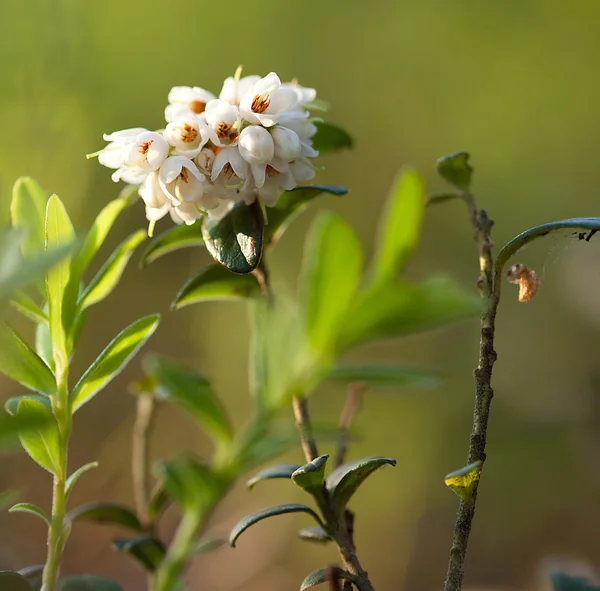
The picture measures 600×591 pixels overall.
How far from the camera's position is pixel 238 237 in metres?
0.59

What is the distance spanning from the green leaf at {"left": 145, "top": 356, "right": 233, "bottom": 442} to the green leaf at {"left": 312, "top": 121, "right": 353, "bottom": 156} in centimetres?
27

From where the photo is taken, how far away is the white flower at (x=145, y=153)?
0.57 m

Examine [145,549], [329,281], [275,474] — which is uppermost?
[329,281]

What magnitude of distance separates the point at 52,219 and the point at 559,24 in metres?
2.49

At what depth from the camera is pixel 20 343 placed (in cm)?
49

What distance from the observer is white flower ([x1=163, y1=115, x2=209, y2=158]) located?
0.58 m

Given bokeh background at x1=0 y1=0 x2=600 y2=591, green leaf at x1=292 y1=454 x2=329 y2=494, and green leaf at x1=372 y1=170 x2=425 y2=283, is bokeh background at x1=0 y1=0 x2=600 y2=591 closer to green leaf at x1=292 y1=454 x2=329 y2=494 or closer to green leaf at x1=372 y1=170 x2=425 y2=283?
green leaf at x1=372 y1=170 x2=425 y2=283

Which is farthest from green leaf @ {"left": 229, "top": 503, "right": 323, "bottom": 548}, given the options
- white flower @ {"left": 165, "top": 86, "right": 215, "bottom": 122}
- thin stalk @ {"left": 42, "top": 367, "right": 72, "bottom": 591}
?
white flower @ {"left": 165, "top": 86, "right": 215, "bottom": 122}

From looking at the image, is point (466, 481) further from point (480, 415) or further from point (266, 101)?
point (266, 101)

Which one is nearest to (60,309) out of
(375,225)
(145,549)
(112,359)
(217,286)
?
(112,359)

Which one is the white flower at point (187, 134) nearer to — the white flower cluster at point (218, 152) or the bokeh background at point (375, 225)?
the white flower cluster at point (218, 152)

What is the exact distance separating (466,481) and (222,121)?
342 mm

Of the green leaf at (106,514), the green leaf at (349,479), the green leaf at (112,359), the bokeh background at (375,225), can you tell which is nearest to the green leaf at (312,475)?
the green leaf at (349,479)

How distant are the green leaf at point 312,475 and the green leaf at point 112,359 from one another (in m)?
0.15
